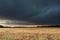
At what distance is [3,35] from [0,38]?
834 mm

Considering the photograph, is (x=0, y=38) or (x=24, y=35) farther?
(x=24, y=35)

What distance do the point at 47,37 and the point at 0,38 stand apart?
2.97 metres

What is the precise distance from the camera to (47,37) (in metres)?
13.6

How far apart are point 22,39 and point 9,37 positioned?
0.84 meters

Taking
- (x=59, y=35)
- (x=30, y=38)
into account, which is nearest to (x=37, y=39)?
(x=30, y=38)

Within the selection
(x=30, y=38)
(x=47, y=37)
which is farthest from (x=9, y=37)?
(x=47, y=37)

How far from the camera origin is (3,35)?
13914 mm

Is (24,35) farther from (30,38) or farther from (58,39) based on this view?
(58,39)

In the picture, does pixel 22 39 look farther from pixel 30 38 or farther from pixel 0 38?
pixel 0 38

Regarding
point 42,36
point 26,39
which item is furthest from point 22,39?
point 42,36

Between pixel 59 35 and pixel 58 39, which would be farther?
pixel 59 35

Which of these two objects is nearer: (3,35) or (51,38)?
(51,38)

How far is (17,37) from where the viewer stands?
1352 centimetres

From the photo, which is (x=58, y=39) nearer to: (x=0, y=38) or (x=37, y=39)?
(x=37, y=39)
